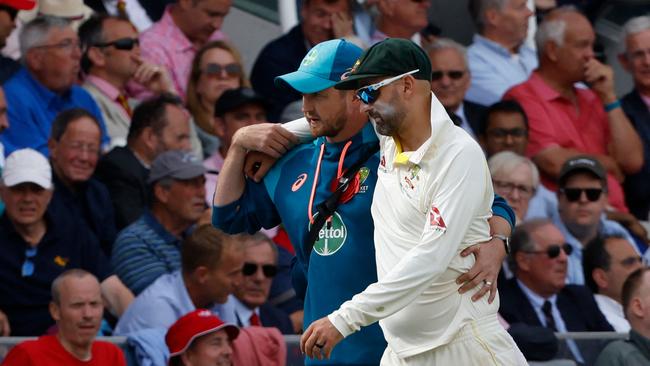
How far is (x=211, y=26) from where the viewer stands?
1093cm

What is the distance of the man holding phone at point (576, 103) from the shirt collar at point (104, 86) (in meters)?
2.94

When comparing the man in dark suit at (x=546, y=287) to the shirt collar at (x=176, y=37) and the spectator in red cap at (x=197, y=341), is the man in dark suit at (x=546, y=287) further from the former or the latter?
the shirt collar at (x=176, y=37)

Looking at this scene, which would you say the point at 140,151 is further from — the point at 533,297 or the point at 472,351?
the point at 472,351

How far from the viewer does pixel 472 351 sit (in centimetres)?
571

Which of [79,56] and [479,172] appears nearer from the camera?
[479,172]

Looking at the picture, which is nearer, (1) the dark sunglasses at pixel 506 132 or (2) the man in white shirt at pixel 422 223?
(2) the man in white shirt at pixel 422 223

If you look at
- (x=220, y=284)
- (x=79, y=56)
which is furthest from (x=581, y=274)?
(x=79, y=56)

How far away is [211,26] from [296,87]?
196 inches

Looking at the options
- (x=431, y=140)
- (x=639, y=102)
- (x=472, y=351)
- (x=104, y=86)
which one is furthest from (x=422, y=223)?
(x=639, y=102)

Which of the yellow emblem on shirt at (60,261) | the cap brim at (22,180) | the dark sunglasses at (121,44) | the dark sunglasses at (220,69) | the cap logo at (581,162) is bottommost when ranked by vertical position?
the yellow emblem on shirt at (60,261)

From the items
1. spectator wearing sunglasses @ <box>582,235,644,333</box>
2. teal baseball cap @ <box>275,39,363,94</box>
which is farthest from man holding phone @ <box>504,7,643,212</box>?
teal baseball cap @ <box>275,39,363,94</box>

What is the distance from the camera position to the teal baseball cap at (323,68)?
19.8 ft

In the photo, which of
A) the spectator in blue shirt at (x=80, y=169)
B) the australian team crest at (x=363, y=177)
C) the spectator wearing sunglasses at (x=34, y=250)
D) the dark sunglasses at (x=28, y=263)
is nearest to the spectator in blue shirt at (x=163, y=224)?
the spectator wearing sunglasses at (x=34, y=250)

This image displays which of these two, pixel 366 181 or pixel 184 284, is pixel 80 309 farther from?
pixel 366 181
